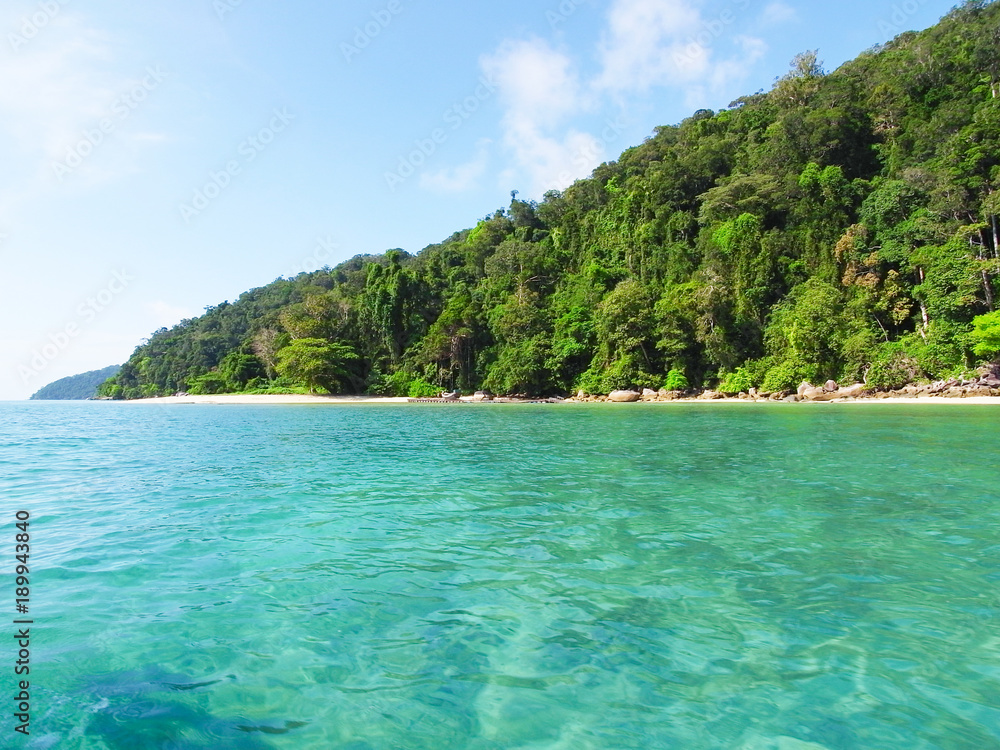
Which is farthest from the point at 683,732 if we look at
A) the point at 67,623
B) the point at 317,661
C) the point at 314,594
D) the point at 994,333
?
the point at 994,333

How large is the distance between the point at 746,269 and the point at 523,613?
1872 inches

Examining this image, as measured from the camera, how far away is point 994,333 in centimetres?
2909

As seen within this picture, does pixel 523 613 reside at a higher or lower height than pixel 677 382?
lower

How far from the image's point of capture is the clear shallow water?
289 centimetres

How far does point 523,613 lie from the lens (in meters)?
4.20

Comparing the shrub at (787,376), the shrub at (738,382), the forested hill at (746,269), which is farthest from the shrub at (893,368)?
the shrub at (738,382)

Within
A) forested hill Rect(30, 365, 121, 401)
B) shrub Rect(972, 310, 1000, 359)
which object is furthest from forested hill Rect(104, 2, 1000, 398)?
forested hill Rect(30, 365, 121, 401)

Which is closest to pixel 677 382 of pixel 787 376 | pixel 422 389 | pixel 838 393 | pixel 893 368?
pixel 787 376

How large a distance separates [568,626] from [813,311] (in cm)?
4145

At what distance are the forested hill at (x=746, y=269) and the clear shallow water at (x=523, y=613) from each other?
1295 inches

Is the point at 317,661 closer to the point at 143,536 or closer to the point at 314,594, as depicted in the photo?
the point at 314,594

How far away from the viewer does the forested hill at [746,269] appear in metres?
35.8

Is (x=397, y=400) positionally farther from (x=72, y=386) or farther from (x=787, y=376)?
(x=72, y=386)

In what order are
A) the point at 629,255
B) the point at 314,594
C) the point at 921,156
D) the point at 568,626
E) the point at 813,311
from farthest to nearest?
the point at 629,255, the point at 921,156, the point at 813,311, the point at 314,594, the point at 568,626
